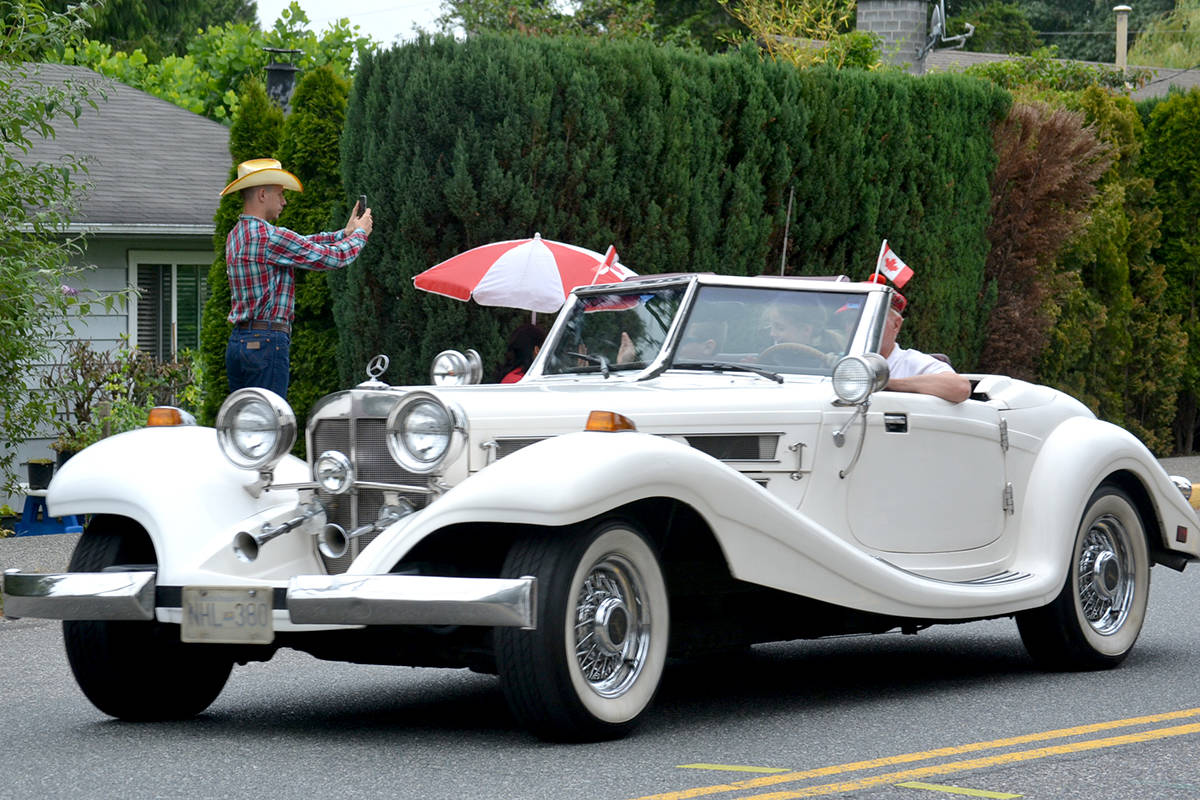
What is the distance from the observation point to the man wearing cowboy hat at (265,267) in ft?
32.0

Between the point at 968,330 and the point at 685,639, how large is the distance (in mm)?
11028

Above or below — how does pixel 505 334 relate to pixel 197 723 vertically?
above

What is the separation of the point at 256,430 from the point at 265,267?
135 inches

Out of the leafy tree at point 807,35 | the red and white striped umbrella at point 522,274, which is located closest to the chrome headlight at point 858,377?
the red and white striped umbrella at point 522,274

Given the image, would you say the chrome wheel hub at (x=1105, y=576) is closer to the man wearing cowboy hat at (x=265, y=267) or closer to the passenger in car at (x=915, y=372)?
the passenger in car at (x=915, y=372)

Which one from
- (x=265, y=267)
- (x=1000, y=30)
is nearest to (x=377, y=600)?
(x=265, y=267)

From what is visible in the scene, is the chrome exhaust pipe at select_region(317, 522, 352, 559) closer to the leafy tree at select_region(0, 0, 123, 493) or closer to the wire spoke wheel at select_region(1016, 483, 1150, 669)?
the wire spoke wheel at select_region(1016, 483, 1150, 669)

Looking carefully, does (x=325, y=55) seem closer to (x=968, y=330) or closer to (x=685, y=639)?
(x=968, y=330)

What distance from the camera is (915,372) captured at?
798cm

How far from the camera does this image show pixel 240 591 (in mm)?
5965

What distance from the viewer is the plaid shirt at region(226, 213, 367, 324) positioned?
9750 millimetres

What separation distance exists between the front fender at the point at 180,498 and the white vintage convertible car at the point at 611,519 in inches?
0.4

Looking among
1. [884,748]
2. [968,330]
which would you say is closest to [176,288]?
[968,330]

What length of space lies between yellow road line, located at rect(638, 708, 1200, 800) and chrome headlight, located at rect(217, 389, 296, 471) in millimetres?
2081
